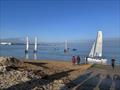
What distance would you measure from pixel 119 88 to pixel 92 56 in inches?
1512

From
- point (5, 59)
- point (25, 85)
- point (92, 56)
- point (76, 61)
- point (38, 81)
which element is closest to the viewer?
point (25, 85)

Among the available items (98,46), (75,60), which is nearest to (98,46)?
(98,46)

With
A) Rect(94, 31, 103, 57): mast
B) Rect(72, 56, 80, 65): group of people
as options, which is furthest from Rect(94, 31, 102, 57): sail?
Rect(72, 56, 80, 65): group of people

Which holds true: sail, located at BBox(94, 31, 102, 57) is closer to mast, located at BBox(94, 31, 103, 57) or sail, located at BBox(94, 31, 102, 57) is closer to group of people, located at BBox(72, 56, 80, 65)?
mast, located at BBox(94, 31, 103, 57)

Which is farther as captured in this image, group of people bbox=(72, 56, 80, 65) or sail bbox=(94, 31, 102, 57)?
sail bbox=(94, 31, 102, 57)

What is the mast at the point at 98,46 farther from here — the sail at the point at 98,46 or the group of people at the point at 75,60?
the group of people at the point at 75,60

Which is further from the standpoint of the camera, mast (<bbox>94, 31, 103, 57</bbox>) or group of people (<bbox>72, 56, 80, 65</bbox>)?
mast (<bbox>94, 31, 103, 57</bbox>)

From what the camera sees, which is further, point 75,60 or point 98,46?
point 98,46

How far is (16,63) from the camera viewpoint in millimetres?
30688

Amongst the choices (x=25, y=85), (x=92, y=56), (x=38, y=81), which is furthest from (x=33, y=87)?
(x=92, y=56)

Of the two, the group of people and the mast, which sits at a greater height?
the mast

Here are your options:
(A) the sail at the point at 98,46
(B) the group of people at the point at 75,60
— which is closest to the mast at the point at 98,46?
(A) the sail at the point at 98,46

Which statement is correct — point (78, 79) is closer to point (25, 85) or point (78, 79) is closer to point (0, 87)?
point (25, 85)

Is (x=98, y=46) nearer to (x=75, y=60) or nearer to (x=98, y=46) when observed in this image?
(x=98, y=46)
